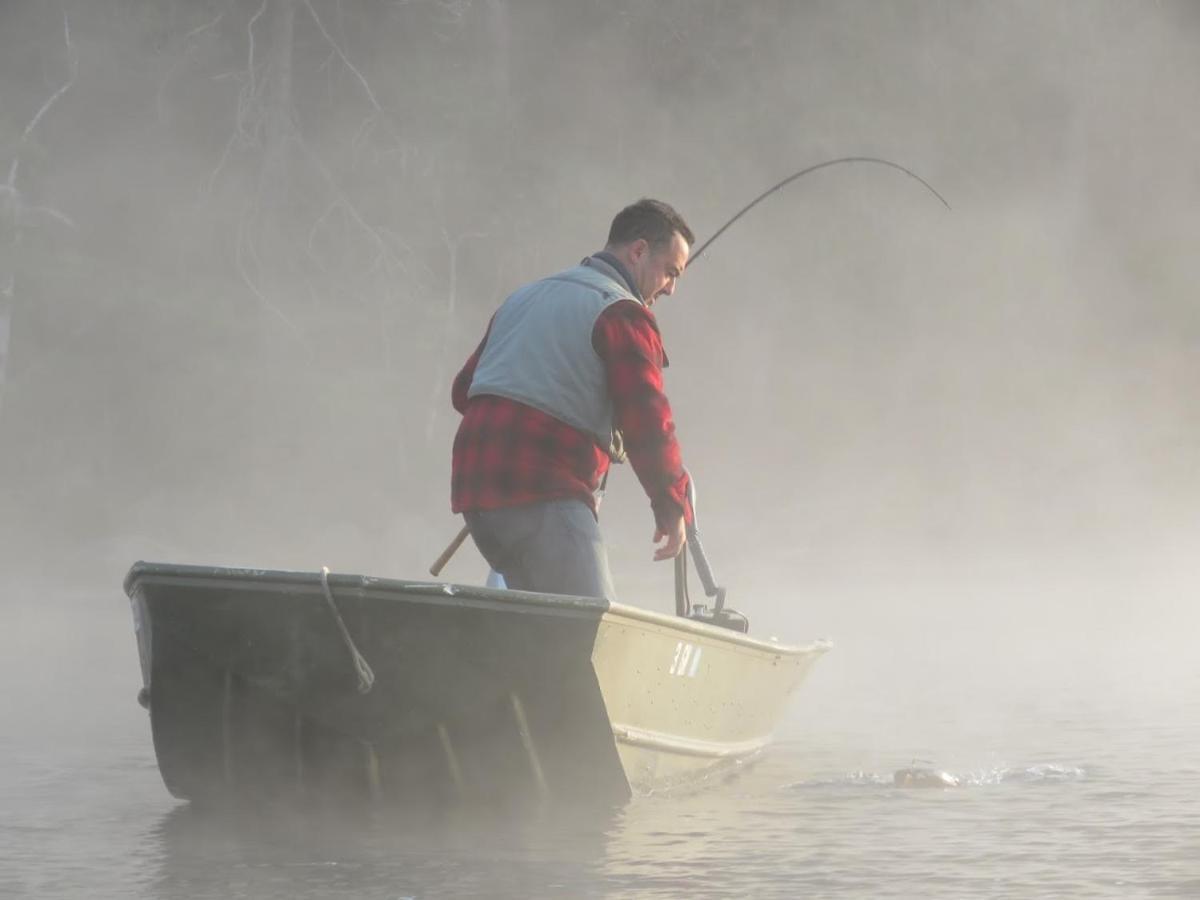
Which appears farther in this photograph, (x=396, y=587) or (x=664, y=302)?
(x=664, y=302)

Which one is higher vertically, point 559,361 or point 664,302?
point 664,302

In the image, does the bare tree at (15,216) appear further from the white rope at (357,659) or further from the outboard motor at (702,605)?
the white rope at (357,659)

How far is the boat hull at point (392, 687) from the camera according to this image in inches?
154

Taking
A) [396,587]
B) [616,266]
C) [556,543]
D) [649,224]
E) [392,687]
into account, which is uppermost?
[649,224]

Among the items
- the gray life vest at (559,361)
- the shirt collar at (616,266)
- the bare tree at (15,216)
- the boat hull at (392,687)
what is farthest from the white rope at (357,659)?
the bare tree at (15,216)

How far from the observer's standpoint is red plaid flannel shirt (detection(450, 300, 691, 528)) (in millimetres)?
4191

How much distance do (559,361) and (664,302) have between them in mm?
23765

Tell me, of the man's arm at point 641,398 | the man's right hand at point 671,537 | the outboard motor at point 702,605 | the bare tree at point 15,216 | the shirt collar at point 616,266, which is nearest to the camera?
the man's arm at point 641,398

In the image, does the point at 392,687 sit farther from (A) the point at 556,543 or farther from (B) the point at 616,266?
(B) the point at 616,266

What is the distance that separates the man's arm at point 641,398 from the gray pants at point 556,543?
15 cm

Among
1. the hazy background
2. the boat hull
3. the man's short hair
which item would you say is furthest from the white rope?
the hazy background

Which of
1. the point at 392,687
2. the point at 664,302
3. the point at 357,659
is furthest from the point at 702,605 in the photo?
the point at 664,302

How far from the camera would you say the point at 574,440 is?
13.9 ft

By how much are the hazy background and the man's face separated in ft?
35.3
